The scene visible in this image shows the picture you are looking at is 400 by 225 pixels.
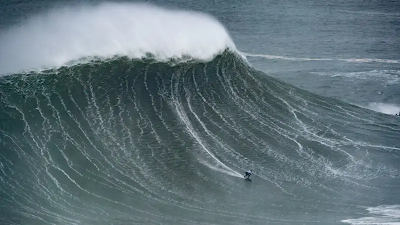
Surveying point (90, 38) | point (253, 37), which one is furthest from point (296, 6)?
point (90, 38)

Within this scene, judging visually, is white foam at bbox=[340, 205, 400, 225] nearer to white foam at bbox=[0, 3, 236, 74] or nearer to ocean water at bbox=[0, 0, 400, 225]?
ocean water at bbox=[0, 0, 400, 225]

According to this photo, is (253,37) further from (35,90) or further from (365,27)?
(35,90)

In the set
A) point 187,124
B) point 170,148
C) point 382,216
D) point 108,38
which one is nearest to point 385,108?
point 187,124

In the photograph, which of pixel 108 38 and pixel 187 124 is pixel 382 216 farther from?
pixel 108 38

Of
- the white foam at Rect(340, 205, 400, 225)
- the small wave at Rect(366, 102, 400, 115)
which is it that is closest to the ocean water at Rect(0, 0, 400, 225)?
the white foam at Rect(340, 205, 400, 225)

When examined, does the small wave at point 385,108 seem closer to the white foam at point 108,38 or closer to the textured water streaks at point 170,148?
the textured water streaks at point 170,148

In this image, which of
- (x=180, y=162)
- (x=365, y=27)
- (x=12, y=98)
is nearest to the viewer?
(x=180, y=162)

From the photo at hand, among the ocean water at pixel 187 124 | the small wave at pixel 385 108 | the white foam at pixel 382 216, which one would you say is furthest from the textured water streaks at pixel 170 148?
the small wave at pixel 385 108
